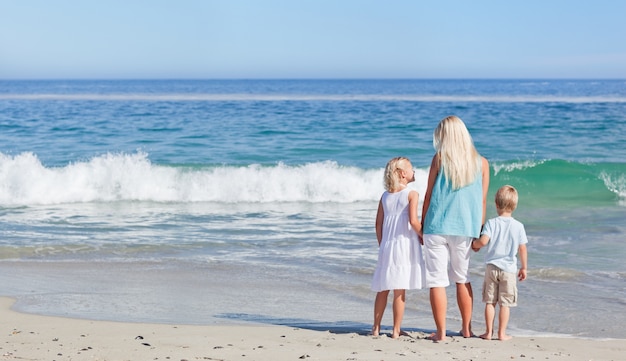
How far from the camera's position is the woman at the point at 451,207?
4.95m

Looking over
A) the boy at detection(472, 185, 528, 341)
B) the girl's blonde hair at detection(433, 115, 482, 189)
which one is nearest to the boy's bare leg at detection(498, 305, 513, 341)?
the boy at detection(472, 185, 528, 341)

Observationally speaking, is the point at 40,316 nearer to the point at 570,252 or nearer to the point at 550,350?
the point at 550,350

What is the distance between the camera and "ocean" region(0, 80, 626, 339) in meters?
6.43

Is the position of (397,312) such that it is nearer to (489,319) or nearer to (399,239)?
(399,239)

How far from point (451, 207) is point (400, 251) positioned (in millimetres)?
453

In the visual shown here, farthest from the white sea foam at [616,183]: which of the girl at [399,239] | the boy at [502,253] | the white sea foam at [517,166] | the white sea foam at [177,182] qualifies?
the girl at [399,239]

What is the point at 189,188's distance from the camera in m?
15.3

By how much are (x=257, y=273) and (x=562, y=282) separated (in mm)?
2914

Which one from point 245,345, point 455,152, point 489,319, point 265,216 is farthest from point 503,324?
point 265,216

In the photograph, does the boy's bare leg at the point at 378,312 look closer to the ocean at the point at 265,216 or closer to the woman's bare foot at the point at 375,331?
the woman's bare foot at the point at 375,331

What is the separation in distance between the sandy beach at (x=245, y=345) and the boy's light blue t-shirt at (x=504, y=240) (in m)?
0.52

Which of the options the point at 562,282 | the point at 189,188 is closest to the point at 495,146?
the point at 189,188

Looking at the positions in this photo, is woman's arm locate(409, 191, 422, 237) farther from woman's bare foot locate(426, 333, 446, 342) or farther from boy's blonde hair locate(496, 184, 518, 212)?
woman's bare foot locate(426, 333, 446, 342)

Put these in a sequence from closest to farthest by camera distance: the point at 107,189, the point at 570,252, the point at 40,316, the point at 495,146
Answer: the point at 40,316 → the point at 570,252 → the point at 107,189 → the point at 495,146
